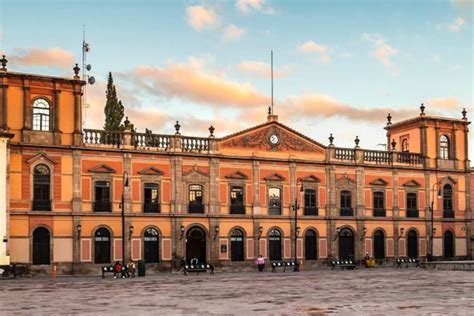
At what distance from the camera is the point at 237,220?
51.4m

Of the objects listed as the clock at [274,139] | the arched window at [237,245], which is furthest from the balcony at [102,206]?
the clock at [274,139]

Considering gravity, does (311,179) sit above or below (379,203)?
above

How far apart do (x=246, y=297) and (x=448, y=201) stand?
3775cm

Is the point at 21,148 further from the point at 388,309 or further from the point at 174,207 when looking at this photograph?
the point at 388,309

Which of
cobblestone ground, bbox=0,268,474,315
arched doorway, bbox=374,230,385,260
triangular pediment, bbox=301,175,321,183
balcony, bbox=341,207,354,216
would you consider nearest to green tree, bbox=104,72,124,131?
triangular pediment, bbox=301,175,321,183

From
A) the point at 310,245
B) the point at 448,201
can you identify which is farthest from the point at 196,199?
the point at 448,201

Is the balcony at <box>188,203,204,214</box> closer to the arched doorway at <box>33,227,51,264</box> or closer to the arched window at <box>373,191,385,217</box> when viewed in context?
the arched doorway at <box>33,227,51,264</box>

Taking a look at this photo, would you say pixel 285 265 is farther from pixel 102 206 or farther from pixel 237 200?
pixel 102 206

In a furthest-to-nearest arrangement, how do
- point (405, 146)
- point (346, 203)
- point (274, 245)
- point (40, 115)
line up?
point (405, 146), point (346, 203), point (274, 245), point (40, 115)

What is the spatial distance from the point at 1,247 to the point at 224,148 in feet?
55.9

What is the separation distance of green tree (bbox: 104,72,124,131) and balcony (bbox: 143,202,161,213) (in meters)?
18.1

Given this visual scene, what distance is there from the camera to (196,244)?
50312 mm

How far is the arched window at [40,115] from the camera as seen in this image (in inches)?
1810

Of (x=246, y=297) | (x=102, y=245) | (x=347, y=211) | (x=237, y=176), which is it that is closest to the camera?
(x=246, y=297)
